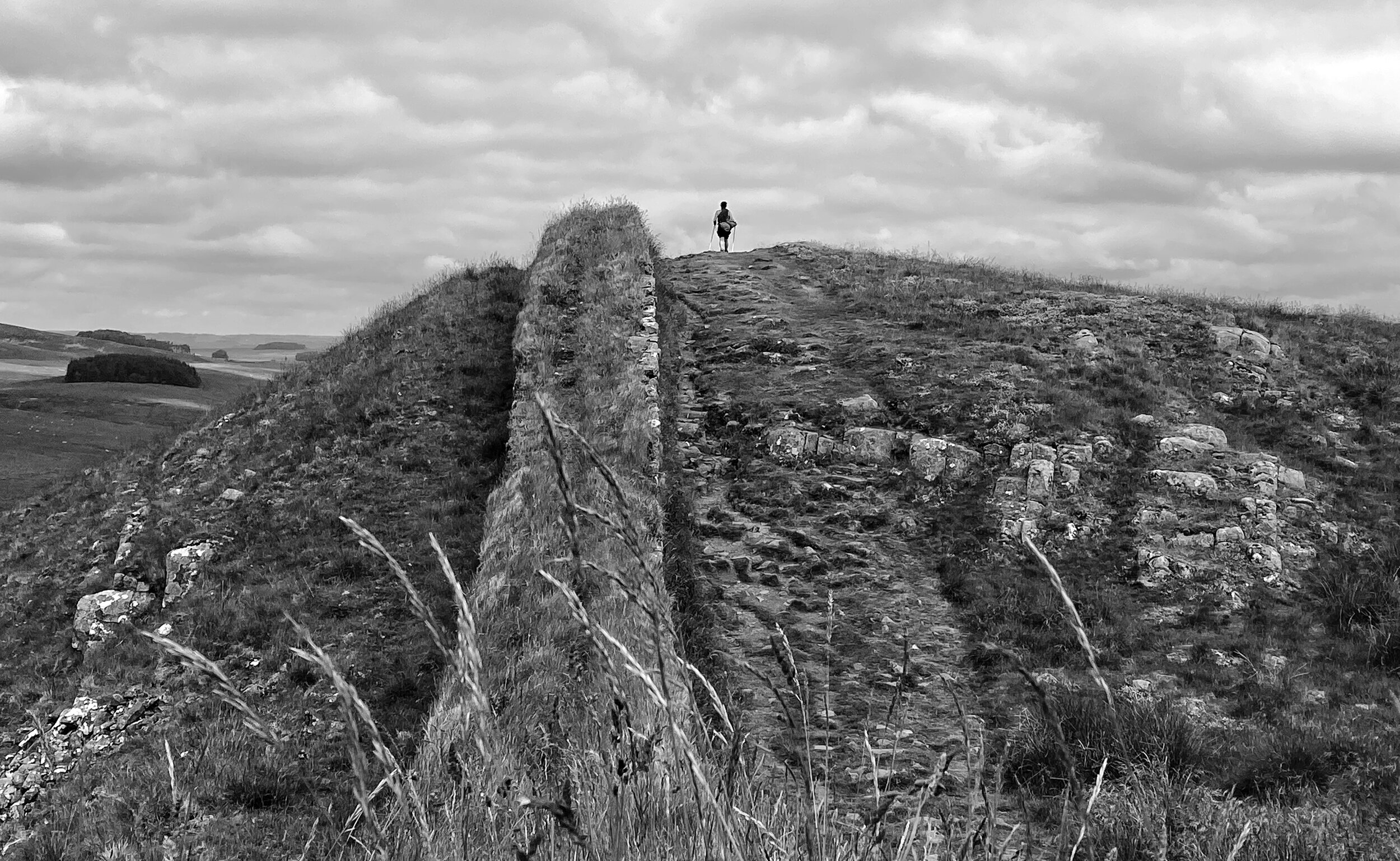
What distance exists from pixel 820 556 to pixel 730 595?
135 cm

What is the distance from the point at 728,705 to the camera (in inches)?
276

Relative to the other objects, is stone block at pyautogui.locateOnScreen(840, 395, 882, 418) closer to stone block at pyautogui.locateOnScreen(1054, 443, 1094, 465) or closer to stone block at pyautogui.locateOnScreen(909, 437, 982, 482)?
stone block at pyautogui.locateOnScreen(909, 437, 982, 482)

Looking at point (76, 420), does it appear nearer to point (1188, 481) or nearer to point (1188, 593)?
point (1188, 481)

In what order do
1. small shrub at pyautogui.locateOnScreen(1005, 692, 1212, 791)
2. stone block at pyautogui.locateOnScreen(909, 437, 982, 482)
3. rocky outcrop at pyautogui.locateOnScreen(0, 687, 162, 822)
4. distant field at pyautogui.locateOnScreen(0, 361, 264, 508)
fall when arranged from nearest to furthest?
1. small shrub at pyautogui.locateOnScreen(1005, 692, 1212, 791)
2. rocky outcrop at pyautogui.locateOnScreen(0, 687, 162, 822)
3. stone block at pyautogui.locateOnScreen(909, 437, 982, 482)
4. distant field at pyautogui.locateOnScreen(0, 361, 264, 508)

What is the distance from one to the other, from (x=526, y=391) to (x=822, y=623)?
590 centimetres

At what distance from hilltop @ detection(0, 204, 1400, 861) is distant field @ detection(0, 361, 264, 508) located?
24.6 ft

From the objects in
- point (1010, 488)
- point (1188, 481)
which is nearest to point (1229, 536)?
point (1188, 481)

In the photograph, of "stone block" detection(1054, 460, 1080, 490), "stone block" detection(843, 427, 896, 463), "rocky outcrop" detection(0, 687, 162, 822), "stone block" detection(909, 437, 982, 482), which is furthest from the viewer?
"stone block" detection(843, 427, 896, 463)

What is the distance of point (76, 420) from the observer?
36562 millimetres

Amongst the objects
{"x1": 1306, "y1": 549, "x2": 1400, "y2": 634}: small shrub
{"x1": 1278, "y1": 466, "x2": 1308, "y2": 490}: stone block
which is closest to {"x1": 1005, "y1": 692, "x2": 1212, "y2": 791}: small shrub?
{"x1": 1306, "y1": 549, "x2": 1400, "y2": 634}: small shrub

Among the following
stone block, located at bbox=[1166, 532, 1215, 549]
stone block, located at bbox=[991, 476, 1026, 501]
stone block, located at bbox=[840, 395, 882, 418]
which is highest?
stone block, located at bbox=[840, 395, 882, 418]

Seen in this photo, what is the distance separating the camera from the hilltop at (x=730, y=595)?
3174mm

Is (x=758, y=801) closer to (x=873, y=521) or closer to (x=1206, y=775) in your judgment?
(x=1206, y=775)

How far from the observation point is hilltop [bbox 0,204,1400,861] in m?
3.17
